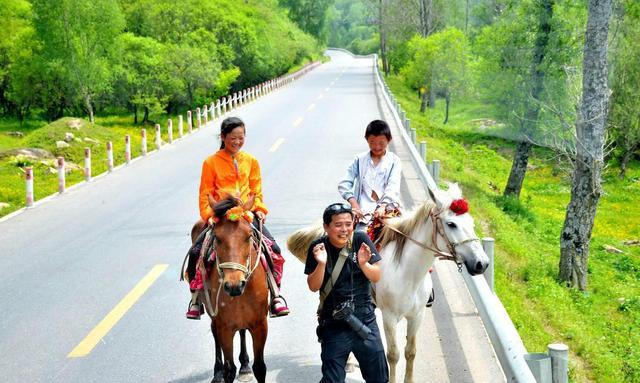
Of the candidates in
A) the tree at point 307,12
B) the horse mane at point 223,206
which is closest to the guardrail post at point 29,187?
the horse mane at point 223,206

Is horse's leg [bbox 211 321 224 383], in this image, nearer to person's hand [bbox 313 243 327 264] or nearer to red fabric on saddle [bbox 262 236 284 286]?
red fabric on saddle [bbox 262 236 284 286]

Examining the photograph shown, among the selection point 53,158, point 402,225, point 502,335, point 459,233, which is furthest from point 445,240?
point 53,158

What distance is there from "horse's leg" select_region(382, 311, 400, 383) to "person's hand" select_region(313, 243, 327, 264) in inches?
60.4

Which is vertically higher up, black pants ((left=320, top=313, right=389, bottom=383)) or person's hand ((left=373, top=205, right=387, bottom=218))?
person's hand ((left=373, top=205, right=387, bottom=218))

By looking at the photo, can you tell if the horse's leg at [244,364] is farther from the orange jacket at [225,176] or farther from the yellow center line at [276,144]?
the yellow center line at [276,144]

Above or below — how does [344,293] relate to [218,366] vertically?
above

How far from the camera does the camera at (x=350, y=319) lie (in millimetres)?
5246

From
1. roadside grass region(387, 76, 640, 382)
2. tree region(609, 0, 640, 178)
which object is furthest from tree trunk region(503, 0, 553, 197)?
tree region(609, 0, 640, 178)

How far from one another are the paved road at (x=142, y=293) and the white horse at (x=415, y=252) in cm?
75

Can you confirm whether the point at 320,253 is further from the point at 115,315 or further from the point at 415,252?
the point at 115,315

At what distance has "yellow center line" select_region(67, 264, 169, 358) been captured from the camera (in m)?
7.86

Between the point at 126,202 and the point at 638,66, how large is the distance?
26.3 metres

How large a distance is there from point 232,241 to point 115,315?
392 cm

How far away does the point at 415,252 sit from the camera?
6.32 metres
